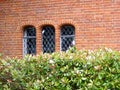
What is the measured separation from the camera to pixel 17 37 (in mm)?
11625

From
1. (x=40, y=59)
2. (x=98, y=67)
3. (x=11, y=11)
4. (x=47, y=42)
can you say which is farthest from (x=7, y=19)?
(x=98, y=67)

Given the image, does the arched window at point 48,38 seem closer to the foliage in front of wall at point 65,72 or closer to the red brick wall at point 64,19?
the red brick wall at point 64,19

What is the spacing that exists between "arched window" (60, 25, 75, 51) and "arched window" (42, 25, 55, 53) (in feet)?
0.97

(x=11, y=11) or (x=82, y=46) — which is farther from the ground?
(x=11, y=11)

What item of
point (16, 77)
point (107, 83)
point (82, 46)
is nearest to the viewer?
point (107, 83)

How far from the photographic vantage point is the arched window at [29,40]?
1157 cm

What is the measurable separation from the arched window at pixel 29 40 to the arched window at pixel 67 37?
92 centimetres

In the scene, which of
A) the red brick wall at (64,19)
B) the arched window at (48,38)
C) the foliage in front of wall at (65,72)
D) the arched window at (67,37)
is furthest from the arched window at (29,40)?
the foliage in front of wall at (65,72)

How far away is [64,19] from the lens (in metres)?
10.9

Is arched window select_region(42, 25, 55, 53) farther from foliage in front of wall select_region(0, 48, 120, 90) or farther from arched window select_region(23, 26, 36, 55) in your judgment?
foliage in front of wall select_region(0, 48, 120, 90)

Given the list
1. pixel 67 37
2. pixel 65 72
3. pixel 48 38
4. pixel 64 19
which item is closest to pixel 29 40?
pixel 48 38

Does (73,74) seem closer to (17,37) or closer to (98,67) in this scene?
(98,67)

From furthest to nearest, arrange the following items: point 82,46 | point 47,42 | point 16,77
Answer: point 47,42 < point 82,46 < point 16,77

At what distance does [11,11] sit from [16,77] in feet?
18.7
